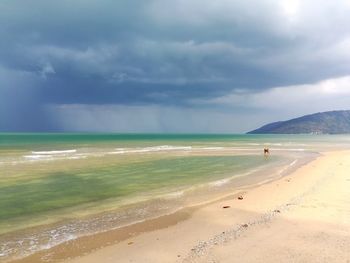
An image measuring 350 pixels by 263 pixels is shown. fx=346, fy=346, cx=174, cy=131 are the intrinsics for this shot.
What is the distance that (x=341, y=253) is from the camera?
7.70 metres

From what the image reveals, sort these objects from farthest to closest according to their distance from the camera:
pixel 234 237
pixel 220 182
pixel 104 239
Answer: pixel 220 182 → pixel 104 239 → pixel 234 237

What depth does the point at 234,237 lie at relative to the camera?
30.0 feet

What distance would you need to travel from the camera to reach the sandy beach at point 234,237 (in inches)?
308

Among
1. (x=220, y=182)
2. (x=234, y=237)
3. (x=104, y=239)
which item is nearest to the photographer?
(x=234, y=237)

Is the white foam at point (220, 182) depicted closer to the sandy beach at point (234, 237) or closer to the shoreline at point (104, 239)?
the sandy beach at point (234, 237)

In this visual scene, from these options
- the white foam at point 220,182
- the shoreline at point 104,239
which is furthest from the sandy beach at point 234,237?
the white foam at point 220,182

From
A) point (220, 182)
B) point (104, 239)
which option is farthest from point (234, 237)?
point (220, 182)

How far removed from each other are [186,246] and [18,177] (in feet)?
57.5

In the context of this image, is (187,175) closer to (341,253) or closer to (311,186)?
(311,186)

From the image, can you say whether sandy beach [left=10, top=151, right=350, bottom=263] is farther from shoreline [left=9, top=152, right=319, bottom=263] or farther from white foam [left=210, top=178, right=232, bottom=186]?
white foam [left=210, top=178, right=232, bottom=186]

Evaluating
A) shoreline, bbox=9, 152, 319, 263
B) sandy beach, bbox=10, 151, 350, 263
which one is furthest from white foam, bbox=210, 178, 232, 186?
shoreline, bbox=9, 152, 319, 263

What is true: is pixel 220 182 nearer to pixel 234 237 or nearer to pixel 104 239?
pixel 234 237

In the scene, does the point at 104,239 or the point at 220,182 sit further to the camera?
the point at 220,182

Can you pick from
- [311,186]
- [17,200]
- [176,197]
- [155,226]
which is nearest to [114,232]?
[155,226]
